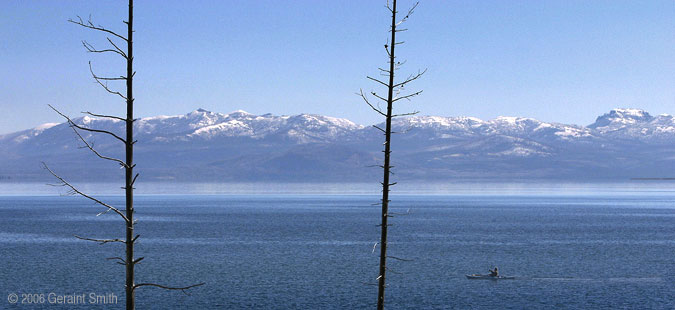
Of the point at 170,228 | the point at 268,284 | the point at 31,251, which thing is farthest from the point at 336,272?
the point at 170,228

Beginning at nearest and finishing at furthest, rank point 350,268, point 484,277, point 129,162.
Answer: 1. point 129,162
2. point 484,277
3. point 350,268

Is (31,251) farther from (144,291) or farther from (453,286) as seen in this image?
(453,286)

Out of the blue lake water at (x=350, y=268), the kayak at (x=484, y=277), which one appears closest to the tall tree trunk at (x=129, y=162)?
the blue lake water at (x=350, y=268)

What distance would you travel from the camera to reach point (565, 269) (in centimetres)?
10531

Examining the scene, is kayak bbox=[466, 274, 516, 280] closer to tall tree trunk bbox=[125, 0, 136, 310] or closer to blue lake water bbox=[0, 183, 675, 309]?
blue lake water bbox=[0, 183, 675, 309]

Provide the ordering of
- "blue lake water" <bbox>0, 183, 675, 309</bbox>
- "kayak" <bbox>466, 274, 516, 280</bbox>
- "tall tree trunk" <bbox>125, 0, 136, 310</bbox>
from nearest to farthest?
"tall tree trunk" <bbox>125, 0, 136, 310</bbox>
"blue lake water" <bbox>0, 183, 675, 309</bbox>
"kayak" <bbox>466, 274, 516, 280</bbox>

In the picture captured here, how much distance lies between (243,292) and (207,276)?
53.3 feet

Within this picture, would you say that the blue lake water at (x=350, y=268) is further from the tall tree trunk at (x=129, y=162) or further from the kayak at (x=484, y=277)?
the tall tree trunk at (x=129, y=162)

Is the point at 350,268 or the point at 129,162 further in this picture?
the point at 350,268

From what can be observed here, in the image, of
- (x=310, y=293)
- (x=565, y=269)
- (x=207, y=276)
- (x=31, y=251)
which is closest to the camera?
(x=310, y=293)

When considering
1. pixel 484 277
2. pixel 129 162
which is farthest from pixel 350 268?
pixel 129 162

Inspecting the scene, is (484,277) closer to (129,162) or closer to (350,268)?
(350,268)

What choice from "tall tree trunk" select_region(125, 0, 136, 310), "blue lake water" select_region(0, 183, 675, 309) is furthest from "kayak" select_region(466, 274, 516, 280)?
"tall tree trunk" select_region(125, 0, 136, 310)

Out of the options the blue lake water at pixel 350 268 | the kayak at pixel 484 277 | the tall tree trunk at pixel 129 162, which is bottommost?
the blue lake water at pixel 350 268
